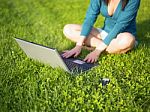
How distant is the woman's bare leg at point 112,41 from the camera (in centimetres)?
652

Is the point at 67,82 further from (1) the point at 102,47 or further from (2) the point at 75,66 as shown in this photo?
(1) the point at 102,47

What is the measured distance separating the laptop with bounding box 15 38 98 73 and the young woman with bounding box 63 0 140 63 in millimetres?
153

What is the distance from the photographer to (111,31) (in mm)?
6539

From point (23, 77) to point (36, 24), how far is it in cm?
327

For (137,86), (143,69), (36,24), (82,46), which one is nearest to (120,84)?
(137,86)

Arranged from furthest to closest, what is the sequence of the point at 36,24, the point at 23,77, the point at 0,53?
the point at 36,24, the point at 0,53, the point at 23,77

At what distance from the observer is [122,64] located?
6.33 meters

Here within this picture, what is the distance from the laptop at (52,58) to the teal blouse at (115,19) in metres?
0.50

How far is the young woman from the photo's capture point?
648cm

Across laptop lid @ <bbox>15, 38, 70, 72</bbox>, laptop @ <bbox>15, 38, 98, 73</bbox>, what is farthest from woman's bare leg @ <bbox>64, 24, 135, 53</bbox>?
laptop lid @ <bbox>15, 38, 70, 72</bbox>

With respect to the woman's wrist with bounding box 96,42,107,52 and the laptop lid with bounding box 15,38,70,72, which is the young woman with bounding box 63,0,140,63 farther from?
the laptop lid with bounding box 15,38,70,72

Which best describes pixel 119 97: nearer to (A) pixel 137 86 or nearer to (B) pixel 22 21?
(A) pixel 137 86

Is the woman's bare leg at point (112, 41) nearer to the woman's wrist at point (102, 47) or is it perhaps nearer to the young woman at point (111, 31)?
the young woman at point (111, 31)

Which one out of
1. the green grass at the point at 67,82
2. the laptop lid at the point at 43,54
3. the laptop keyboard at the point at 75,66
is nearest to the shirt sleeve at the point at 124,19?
the green grass at the point at 67,82
